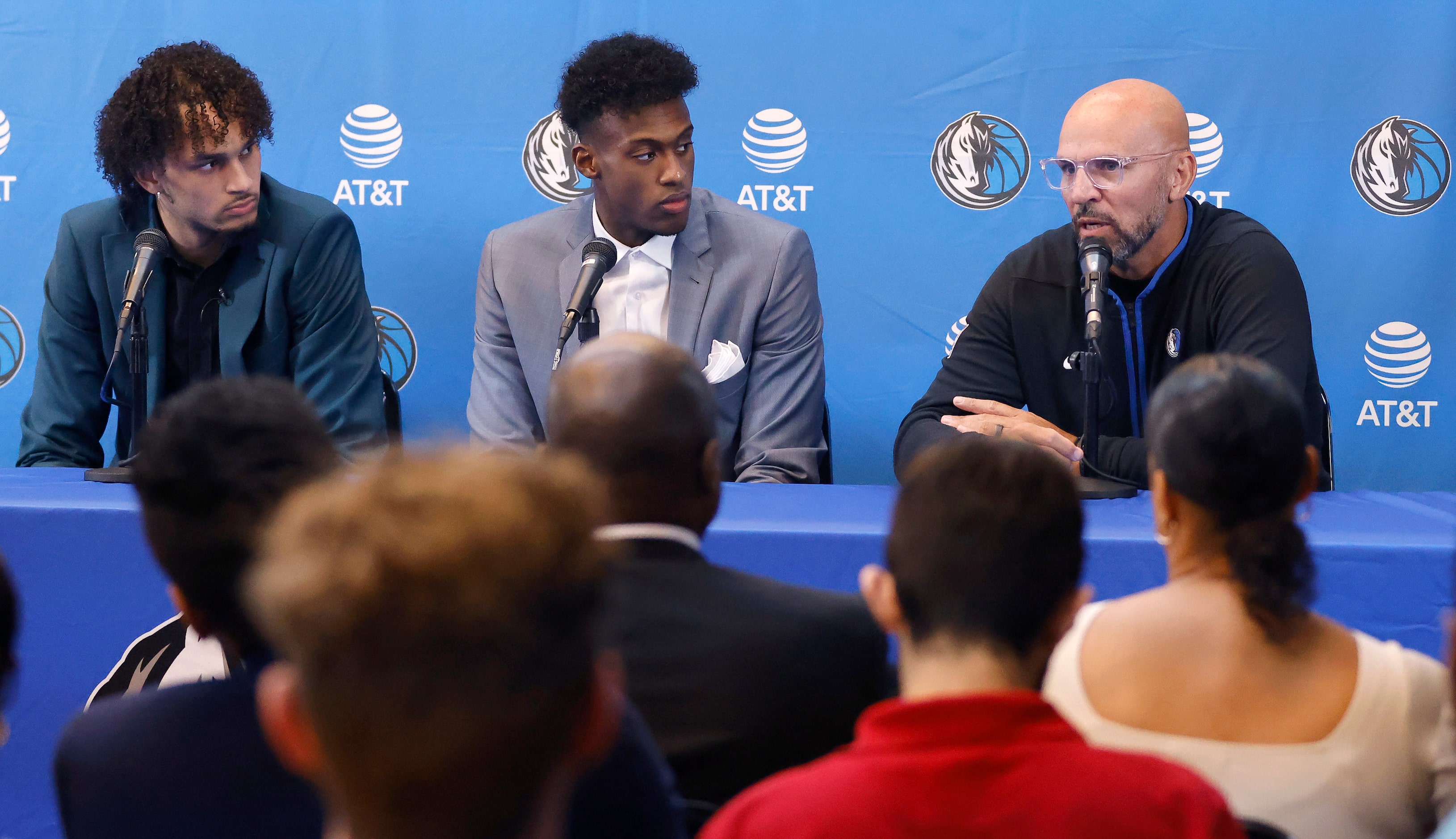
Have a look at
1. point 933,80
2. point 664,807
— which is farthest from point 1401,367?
point 664,807

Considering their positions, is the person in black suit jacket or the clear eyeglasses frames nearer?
the person in black suit jacket

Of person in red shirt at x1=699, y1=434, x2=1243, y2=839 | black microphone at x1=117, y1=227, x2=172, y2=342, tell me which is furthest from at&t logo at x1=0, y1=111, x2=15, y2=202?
person in red shirt at x1=699, y1=434, x2=1243, y2=839

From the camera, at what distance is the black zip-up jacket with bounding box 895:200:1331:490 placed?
2561 millimetres

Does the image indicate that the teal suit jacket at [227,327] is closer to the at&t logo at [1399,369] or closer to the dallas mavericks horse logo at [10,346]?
the dallas mavericks horse logo at [10,346]

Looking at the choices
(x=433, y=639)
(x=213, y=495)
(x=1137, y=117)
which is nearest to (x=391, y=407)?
(x=1137, y=117)

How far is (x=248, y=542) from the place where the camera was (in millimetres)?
1114

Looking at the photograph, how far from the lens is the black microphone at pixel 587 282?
2359 millimetres

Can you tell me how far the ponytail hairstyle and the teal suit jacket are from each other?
2051mm

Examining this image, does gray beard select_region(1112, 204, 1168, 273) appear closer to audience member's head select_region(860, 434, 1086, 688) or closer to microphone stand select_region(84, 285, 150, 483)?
audience member's head select_region(860, 434, 1086, 688)

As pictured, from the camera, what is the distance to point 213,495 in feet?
3.67

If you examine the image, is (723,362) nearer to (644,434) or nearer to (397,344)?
(397,344)

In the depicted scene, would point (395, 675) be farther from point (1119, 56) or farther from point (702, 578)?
point (1119, 56)

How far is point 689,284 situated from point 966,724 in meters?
2.23

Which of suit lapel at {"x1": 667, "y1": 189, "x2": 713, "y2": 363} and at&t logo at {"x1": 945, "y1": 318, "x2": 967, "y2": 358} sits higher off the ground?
suit lapel at {"x1": 667, "y1": 189, "x2": 713, "y2": 363}
